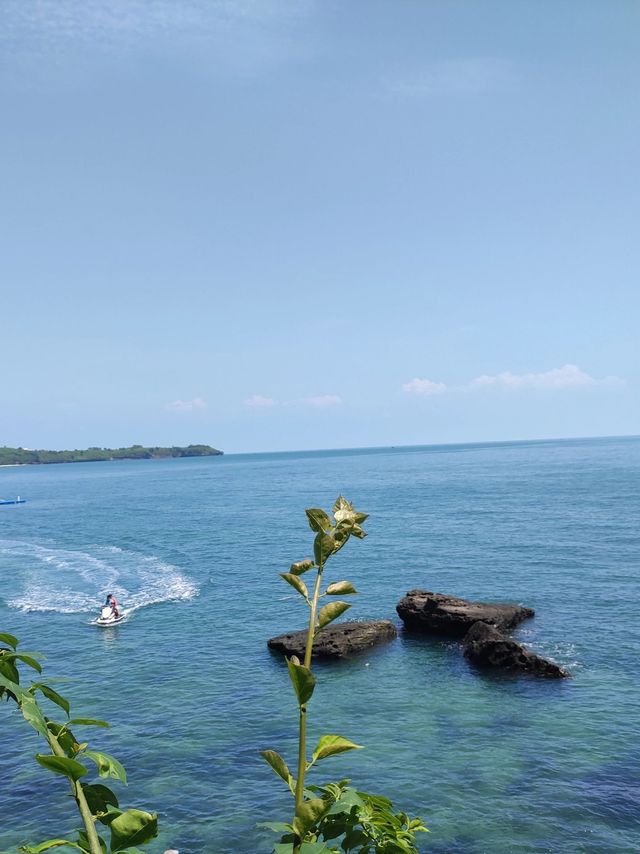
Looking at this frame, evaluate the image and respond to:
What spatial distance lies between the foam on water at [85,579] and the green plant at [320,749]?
45615mm

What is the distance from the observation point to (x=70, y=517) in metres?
108

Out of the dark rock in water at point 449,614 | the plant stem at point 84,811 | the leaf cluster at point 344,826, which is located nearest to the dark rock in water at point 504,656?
the dark rock in water at point 449,614

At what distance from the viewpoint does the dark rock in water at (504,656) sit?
1241 inches

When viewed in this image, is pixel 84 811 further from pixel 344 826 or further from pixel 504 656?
pixel 504 656

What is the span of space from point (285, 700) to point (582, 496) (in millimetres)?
85149

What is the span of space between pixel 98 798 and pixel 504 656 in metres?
32.4

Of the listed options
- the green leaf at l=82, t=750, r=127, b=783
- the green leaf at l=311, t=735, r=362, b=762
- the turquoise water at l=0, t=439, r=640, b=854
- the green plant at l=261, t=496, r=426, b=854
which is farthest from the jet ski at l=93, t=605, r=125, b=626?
the green leaf at l=311, t=735, r=362, b=762

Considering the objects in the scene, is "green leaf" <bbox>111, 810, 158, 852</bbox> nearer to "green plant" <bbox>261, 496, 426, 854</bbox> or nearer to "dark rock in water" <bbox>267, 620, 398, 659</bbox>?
"green plant" <bbox>261, 496, 426, 854</bbox>

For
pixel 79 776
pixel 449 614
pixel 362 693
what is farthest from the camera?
pixel 449 614

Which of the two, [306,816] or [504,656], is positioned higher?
[306,816]

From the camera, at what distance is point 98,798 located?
3.17 meters

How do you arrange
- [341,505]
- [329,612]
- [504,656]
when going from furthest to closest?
[504,656] < [341,505] < [329,612]

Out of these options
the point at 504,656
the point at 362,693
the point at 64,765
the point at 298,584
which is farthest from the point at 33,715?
the point at 504,656

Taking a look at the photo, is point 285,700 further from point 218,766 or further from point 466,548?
point 466,548
